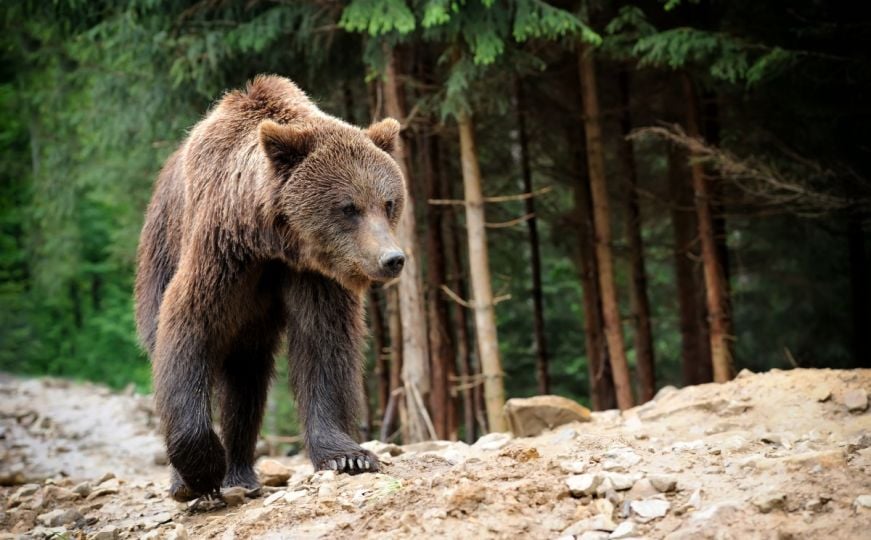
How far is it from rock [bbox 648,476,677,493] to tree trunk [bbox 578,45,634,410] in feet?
23.5

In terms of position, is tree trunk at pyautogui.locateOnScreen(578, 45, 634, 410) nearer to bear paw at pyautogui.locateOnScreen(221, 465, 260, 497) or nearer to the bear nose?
→ bear paw at pyautogui.locateOnScreen(221, 465, 260, 497)

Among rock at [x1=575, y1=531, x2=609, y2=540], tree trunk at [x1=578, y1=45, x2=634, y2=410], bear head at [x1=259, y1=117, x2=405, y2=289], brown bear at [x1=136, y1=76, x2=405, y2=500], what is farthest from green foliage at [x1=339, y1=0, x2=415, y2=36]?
rock at [x1=575, y1=531, x2=609, y2=540]

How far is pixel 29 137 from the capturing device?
24.9 meters

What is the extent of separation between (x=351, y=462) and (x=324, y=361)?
25.3 inches

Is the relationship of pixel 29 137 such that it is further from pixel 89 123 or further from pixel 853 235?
pixel 853 235

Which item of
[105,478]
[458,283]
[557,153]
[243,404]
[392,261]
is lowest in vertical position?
[105,478]

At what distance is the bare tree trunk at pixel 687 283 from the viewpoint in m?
13.5

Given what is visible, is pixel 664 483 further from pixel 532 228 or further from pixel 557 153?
pixel 557 153

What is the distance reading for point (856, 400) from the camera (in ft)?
22.1

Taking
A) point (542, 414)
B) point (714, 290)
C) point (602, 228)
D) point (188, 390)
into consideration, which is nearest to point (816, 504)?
point (188, 390)

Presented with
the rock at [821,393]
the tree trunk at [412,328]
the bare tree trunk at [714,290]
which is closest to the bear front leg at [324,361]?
the rock at [821,393]

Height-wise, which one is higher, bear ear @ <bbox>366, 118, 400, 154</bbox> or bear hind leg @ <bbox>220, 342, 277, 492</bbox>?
bear ear @ <bbox>366, 118, 400, 154</bbox>

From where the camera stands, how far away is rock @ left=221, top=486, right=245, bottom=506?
6168mm

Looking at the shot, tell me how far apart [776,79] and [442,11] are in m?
4.01
